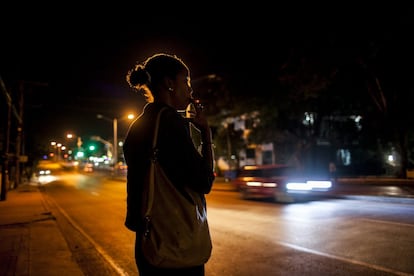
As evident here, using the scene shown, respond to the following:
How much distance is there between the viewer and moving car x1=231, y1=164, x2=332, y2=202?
1611 cm

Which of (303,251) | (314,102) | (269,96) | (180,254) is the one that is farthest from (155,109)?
(314,102)

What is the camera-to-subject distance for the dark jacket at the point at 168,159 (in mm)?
1751

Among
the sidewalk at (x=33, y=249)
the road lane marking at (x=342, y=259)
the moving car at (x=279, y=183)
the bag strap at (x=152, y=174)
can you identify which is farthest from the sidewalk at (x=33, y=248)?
Answer: the moving car at (x=279, y=183)

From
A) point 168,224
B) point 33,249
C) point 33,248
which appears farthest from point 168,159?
point 33,248

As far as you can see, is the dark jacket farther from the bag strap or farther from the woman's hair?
the woman's hair

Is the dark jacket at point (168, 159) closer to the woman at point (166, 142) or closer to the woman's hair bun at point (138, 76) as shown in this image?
the woman at point (166, 142)

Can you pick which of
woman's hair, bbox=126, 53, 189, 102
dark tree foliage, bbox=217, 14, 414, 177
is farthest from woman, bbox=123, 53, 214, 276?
dark tree foliage, bbox=217, 14, 414, 177

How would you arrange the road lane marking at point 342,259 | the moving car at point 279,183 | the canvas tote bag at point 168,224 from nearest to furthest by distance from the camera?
the canvas tote bag at point 168,224 → the road lane marking at point 342,259 → the moving car at point 279,183

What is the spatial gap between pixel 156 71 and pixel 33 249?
6.97m

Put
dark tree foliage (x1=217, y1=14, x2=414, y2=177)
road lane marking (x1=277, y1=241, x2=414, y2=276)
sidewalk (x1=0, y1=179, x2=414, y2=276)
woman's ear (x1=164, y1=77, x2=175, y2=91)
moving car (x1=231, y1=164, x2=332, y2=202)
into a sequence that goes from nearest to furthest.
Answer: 1. woman's ear (x1=164, y1=77, x2=175, y2=91)
2. road lane marking (x1=277, y1=241, x2=414, y2=276)
3. sidewalk (x1=0, y1=179, x2=414, y2=276)
4. moving car (x1=231, y1=164, x2=332, y2=202)
5. dark tree foliage (x1=217, y1=14, x2=414, y2=177)

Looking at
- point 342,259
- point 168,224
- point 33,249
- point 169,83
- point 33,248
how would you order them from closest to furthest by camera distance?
point 168,224 < point 169,83 < point 342,259 < point 33,249 < point 33,248

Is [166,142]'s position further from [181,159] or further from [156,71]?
[156,71]

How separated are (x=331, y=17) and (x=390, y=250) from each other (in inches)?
572

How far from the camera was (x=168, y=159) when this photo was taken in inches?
69.2
